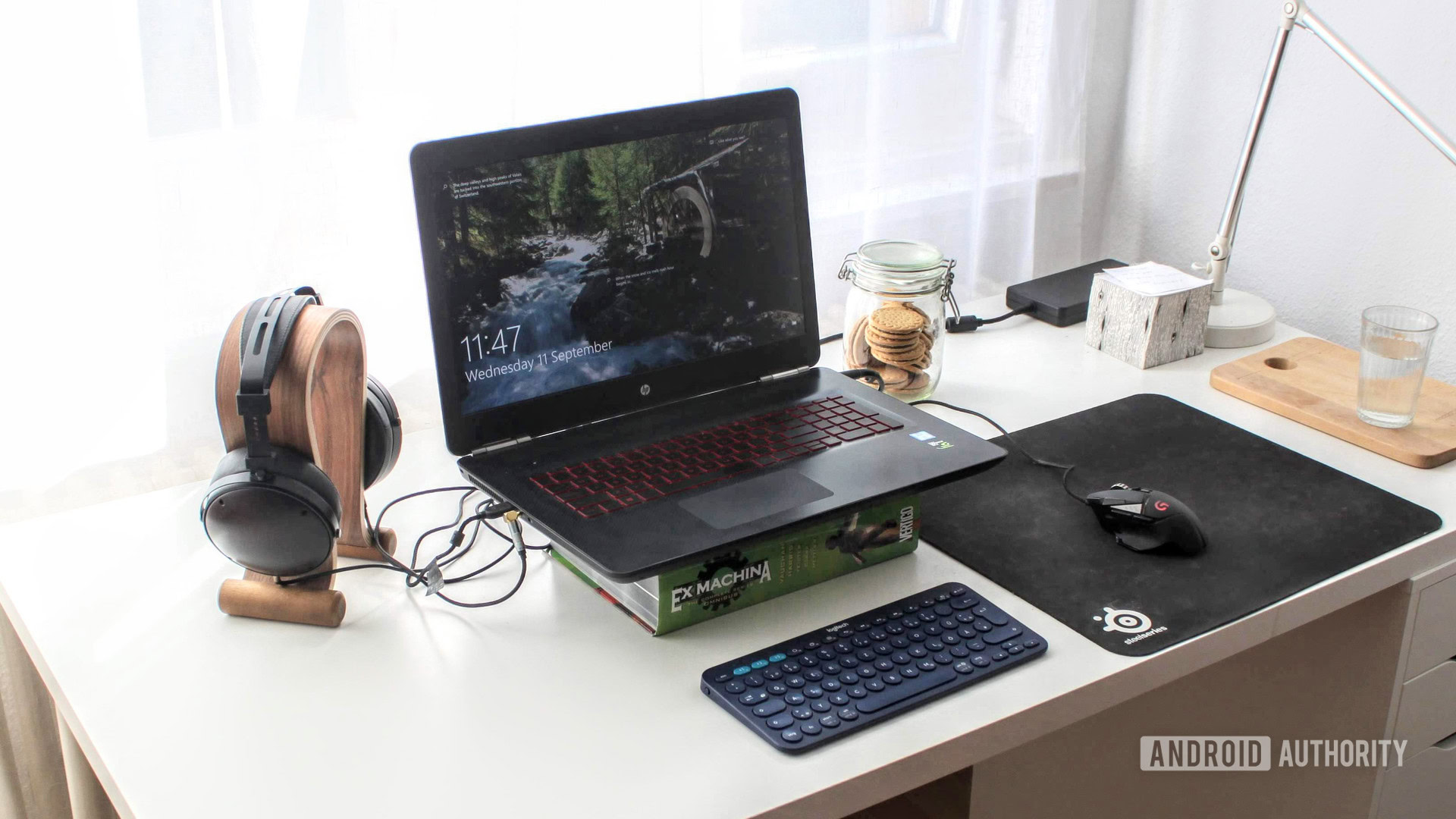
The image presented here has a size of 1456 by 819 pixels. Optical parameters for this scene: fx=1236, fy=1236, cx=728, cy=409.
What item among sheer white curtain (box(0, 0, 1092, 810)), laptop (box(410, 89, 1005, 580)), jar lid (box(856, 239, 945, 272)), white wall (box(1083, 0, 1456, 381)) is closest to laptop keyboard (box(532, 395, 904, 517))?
laptop (box(410, 89, 1005, 580))

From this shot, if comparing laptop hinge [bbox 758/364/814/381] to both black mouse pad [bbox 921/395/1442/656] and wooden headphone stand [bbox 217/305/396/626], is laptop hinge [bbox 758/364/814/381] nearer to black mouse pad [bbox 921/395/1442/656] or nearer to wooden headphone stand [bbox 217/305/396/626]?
black mouse pad [bbox 921/395/1442/656]

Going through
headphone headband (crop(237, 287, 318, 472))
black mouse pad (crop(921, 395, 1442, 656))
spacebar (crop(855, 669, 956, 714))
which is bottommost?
spacebar (crop(855, 669, 956, 714))

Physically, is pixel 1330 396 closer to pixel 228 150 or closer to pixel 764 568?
pixel 764 568

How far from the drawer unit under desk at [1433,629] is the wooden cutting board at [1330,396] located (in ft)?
0.45

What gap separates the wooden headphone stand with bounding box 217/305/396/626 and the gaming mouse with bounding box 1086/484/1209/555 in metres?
0.64

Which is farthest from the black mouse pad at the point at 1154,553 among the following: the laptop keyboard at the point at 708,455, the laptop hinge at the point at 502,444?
the laptop hinge at the point at 502,444

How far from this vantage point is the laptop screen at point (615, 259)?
1.05 metres

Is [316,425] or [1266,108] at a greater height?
[1266,108]

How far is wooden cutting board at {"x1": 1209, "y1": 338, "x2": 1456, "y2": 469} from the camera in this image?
1241 mm

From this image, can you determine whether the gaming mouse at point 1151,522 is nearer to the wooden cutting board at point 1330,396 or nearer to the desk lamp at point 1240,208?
the wooden cutting board at point 1330,396

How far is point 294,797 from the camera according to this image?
31.3 inches

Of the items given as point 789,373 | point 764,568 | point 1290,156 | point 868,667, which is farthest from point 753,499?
point 1290,156

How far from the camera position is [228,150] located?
118cm

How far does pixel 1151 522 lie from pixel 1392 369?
39 centimetres
